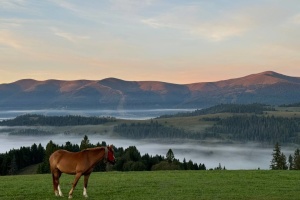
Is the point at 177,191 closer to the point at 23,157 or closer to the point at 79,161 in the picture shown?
the point at 79,161

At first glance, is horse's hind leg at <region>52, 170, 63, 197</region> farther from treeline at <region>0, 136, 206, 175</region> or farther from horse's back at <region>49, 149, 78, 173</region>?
treeline at <region>0, 136, 206, 175</region>

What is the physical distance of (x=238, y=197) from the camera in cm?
2223

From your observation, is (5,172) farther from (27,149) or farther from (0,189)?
(0,189)

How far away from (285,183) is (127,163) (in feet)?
293

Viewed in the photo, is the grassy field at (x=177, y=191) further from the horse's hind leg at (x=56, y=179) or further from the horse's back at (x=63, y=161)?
the horse's back at (x=63, y=161)

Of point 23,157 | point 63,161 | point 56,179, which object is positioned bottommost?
point 23,157

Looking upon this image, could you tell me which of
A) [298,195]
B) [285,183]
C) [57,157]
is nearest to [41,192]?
[57,157]

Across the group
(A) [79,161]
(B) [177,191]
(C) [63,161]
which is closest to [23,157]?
(B) [177,191]

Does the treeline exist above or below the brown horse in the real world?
below

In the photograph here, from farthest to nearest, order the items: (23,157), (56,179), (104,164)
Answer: (23,157) → (104,164) → (56,179)

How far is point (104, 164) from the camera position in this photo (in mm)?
97375

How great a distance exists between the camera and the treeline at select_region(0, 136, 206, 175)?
322 ft

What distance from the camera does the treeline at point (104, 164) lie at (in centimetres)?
9806

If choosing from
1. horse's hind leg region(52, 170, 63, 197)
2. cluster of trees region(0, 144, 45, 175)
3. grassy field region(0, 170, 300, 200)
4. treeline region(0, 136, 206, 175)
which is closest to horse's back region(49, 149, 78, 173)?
horse's hind leg region(52, 170, 63, 197)
